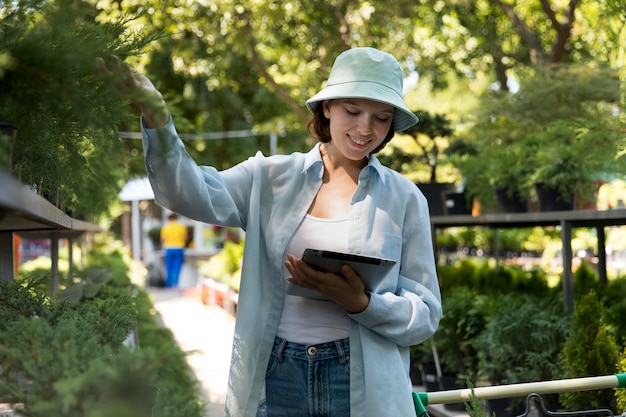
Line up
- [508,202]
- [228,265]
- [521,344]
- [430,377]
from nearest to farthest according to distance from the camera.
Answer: [521,344] < [430,377] < [508,202] < [228,265]

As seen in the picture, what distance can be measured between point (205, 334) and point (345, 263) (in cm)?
820

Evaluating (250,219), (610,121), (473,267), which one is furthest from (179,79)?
(250,219)

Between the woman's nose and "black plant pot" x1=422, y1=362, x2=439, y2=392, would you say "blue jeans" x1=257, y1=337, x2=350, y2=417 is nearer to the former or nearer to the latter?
the woman's nose

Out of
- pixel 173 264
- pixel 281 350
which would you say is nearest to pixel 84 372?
pixel 281 350

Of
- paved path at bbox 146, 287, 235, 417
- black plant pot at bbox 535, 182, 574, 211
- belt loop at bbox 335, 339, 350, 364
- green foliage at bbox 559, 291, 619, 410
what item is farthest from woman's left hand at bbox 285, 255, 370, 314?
black plant pot at bbox 535, 182, 574, 211

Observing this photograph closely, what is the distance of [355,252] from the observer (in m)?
1.99

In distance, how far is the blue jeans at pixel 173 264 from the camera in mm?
17344

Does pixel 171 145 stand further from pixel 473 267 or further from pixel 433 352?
pixel 473 267

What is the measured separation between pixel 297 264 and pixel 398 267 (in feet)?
1.13

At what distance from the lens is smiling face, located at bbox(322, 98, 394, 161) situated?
6.75ft

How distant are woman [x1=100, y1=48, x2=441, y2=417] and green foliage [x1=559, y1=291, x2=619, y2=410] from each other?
7.87 ft

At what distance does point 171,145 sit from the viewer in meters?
1.72

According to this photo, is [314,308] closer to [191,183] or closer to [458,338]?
[191,183]

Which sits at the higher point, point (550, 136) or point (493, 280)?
point (550, 136)
